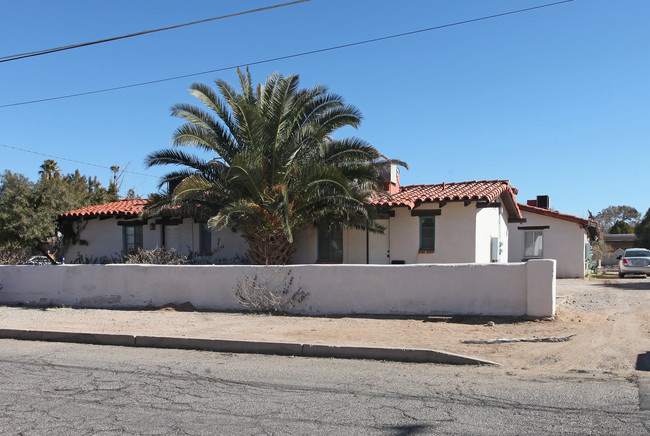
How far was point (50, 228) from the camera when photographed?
68.9 feet

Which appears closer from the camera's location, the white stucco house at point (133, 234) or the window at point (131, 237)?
the white stucco house at point (133, 234)

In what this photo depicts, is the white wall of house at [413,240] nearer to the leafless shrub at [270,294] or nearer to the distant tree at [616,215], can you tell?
the leafless shrub at [270,294]

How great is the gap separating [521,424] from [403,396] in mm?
1405

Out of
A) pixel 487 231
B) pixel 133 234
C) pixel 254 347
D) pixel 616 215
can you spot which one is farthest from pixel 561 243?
pixel 616 215

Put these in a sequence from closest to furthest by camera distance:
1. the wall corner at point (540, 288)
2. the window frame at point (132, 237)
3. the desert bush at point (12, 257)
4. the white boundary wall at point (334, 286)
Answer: the wall corner at point (540, 288) → the white boundary wall at point (334, 286) → the desert bush at point (12, 257) → the window frame at point (132, 237)

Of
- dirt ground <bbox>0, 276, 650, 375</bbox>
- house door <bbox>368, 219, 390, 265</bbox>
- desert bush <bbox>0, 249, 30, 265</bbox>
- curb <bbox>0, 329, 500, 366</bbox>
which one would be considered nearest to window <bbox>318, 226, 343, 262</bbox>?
house door <bbox>368, 219, 390, 265</bbox>

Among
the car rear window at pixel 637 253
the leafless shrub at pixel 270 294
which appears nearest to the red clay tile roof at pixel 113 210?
the leafless shrub at pixel 270 294

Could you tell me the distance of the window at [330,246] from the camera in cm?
1778

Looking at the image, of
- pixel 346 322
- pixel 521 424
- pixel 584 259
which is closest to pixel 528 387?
pixel 521 424

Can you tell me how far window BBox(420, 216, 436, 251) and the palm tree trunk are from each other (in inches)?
169

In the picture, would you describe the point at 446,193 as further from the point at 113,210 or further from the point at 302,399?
the point at 113,210

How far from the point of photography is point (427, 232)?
1712 cm

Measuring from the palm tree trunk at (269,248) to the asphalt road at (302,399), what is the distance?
7.23 meters

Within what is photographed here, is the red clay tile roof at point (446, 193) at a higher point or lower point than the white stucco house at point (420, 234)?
higher
